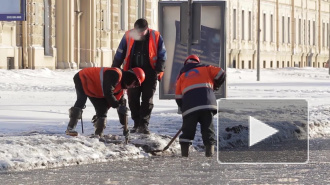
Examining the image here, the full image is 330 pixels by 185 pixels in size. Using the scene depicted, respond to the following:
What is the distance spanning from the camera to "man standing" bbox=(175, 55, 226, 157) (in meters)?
13.9

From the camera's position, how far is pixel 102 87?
48.1 feet

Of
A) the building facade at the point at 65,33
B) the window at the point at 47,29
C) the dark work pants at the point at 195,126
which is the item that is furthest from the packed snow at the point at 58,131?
the window at the point at 47,29

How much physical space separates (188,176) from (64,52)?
29765 millimetres

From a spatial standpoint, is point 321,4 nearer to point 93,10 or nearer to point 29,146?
point 93,10

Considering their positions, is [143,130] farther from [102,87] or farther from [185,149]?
[185,149]

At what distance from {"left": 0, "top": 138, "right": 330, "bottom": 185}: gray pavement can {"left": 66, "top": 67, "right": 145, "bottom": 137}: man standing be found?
1.38 meters

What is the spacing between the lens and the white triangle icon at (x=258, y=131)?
16791mm

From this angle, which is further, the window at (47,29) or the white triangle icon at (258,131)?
the window at (47,29)

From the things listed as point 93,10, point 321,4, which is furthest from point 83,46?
point 321,4

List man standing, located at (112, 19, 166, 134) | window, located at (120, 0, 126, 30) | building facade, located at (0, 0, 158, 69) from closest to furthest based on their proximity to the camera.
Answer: man standing, located at (112, 19, 166, 134) < building facade, located at (0, 0, 158, 69) < window, located at (120, 0, 126, 30)

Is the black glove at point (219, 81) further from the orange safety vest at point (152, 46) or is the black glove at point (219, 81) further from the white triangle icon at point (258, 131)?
the white triangle icon at point (258, 131)
